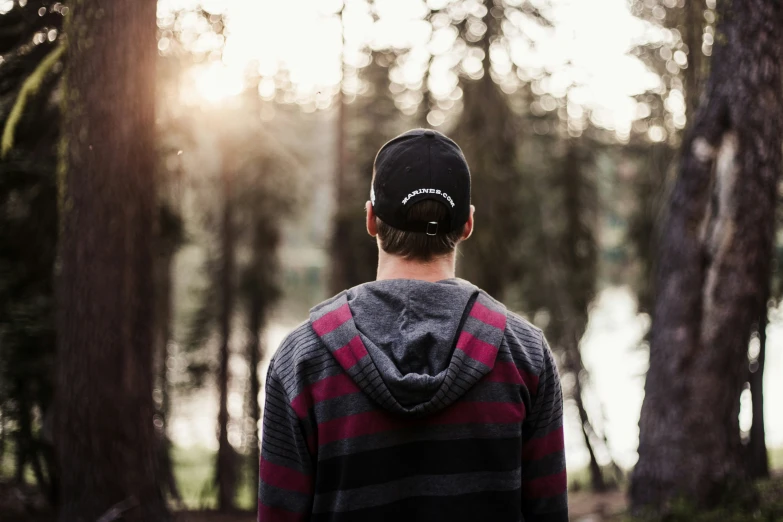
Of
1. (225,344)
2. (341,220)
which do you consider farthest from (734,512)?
(225,344)

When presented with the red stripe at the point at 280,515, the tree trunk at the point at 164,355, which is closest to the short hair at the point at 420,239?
the red stripe at the point at 280,515

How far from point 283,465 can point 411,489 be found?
35 cm

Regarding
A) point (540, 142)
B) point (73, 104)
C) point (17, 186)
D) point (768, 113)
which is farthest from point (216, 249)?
point (768, 113)

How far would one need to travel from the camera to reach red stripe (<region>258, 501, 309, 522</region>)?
6.15 feet

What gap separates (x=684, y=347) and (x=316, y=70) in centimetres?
1007

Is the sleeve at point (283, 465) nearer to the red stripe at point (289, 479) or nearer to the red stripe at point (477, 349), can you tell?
the red stripe at point (289, 479)

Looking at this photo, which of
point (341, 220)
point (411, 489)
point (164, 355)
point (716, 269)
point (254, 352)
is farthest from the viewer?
point (254, 352)

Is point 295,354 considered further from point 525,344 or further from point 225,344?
point 225,344

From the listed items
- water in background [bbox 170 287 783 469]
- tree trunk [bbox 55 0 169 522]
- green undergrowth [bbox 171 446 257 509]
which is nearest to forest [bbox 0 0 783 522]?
tree trunk [bbox 55 0 169 522]

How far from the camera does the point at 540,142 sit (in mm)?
18641

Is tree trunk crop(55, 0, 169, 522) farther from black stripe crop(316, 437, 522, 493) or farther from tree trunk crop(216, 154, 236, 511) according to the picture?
tree trunk crop(216, 154, 236, 511)

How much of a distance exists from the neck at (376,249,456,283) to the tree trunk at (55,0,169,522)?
4201mm

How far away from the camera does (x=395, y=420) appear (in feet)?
5.85

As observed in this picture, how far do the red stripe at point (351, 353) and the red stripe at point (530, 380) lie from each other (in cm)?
45
